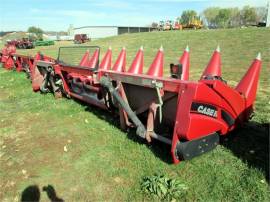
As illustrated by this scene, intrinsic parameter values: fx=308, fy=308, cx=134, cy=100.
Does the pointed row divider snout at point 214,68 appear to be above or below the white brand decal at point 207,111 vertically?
Answer: above

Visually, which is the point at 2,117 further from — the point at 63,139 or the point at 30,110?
the point at 63,139

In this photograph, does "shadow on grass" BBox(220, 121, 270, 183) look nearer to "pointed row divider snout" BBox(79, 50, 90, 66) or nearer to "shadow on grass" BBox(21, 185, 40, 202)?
"shadow on grass" BBox(21, 185, 40, 202)

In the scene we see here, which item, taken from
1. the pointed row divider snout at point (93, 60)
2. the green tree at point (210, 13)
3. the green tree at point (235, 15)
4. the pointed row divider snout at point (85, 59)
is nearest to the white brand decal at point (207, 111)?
the pointed row divider snout at point (93, 60)

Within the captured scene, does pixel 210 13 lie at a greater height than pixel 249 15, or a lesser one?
greater

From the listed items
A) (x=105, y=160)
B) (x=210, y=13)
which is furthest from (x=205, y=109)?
→ (x=210, y=13)

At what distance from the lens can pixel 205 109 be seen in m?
3.46

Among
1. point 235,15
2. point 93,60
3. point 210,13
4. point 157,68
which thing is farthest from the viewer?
point 210,13

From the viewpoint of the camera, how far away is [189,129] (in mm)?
3305

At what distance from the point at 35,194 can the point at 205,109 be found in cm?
210

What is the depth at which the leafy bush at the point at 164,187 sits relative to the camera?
3.17m

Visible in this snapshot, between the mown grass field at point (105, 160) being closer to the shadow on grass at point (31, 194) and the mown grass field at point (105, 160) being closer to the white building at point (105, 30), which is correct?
the shadow on grass at point (31, 194)

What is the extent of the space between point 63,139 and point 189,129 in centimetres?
229

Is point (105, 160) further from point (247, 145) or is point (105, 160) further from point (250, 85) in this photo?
point (250, 85)

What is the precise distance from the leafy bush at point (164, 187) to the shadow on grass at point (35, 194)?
93cm
